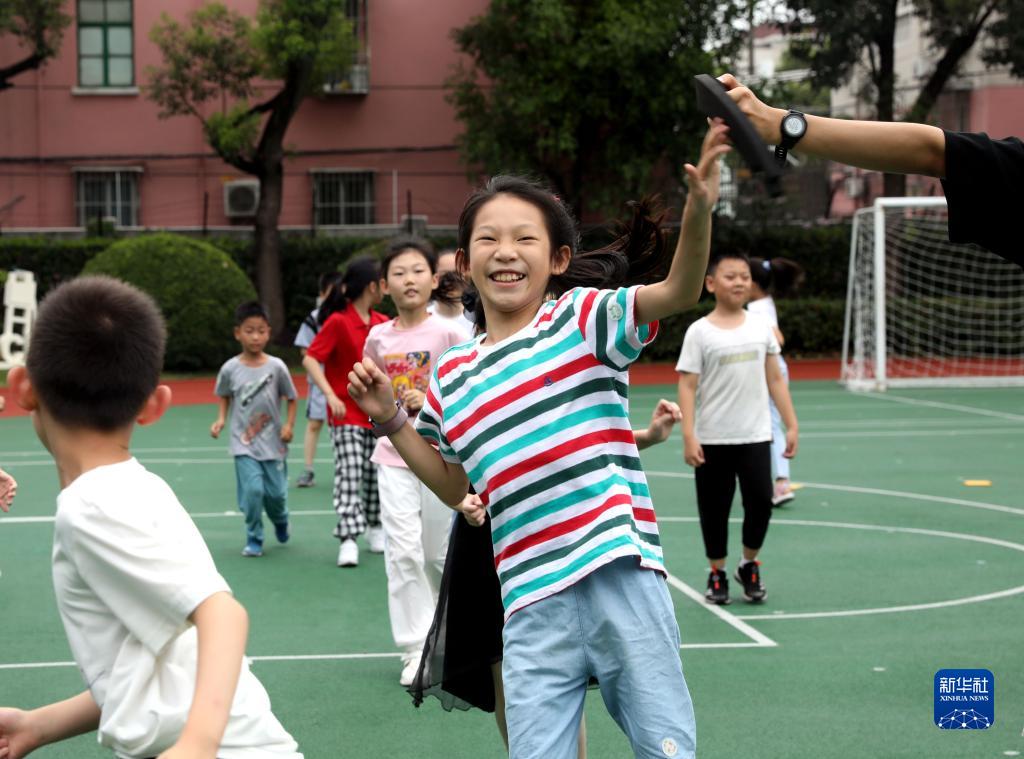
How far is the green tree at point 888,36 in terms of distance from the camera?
96.5 feet

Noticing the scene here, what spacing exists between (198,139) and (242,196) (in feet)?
5.82

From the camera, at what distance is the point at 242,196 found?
31328 millimetres

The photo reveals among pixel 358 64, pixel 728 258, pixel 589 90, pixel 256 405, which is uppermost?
pixel 358 64

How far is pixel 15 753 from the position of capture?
9.12ft

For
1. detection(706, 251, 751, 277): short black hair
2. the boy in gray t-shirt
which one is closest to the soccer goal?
the boy in gray t-shirt

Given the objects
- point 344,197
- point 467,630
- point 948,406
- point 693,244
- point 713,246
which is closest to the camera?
point 693,244

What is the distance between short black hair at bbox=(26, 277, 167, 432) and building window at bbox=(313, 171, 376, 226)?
30.1m

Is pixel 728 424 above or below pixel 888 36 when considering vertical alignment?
below

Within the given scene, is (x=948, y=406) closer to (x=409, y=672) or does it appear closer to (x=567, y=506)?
(x=409, y=672)

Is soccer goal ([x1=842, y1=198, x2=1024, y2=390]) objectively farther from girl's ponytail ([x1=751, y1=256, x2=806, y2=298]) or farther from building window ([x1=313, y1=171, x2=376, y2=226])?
girl's ponytail ([x1=751, y1=256, x2=806, y2=298])

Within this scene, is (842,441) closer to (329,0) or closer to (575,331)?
(575,331)

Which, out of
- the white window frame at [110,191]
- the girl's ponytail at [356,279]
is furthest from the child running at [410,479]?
the white window frame at [110,191]

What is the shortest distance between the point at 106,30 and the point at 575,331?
100 ft

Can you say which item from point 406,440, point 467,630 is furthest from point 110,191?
point 406,440
